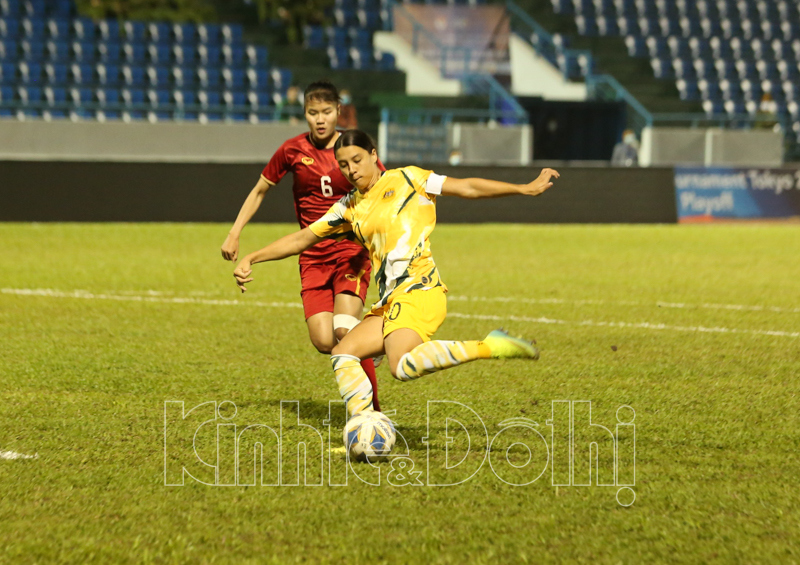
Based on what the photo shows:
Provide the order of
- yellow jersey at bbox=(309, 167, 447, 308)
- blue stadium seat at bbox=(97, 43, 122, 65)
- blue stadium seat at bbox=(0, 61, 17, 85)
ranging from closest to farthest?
yellow jersey at bbox=(309, 167, 447, 308) < blue stadium seat at bbox=(0, 61, 17, 85) < blue stadium seat at bbox=(97, 43, 122, 65)

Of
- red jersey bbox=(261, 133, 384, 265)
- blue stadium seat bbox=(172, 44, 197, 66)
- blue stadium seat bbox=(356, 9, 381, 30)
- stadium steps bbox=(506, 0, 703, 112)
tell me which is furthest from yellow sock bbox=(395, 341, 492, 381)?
stadium steps bbox=(506, 0, 703, 112)

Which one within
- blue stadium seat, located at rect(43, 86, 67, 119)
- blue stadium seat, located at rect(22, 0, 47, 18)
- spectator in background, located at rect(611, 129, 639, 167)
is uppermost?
blue stadium seat, located at rect(22, 0, 47, 18)

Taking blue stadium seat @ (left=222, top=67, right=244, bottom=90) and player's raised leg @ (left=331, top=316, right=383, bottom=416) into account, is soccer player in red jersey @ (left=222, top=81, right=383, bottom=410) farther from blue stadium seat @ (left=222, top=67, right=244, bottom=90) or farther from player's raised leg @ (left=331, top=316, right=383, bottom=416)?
blue stadium seat @ (left=222, top=67, right=244, bottom=90)

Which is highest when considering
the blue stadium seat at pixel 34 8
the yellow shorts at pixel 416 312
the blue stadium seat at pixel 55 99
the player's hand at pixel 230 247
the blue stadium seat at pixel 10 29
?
the blue stadium seat at pixel 34 8

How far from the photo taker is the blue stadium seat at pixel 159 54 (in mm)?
25438

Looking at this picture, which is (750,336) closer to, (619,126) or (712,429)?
(712,429)

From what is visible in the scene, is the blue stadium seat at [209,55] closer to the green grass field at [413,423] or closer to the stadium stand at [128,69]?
the stadium stand at [128,69]

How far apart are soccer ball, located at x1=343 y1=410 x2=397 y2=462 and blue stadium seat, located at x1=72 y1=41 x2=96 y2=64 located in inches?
869

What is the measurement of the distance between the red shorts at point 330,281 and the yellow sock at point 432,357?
4.22 ft

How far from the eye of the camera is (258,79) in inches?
1011

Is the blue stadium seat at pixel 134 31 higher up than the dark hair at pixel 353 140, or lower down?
higher up

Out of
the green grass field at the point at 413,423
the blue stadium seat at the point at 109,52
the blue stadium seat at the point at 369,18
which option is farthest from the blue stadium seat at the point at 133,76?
the green grass field at the point at 413,423

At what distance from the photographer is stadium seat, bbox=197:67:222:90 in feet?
82.6

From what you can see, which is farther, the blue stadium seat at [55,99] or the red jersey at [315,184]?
the blue stadium seat at [55,99]
